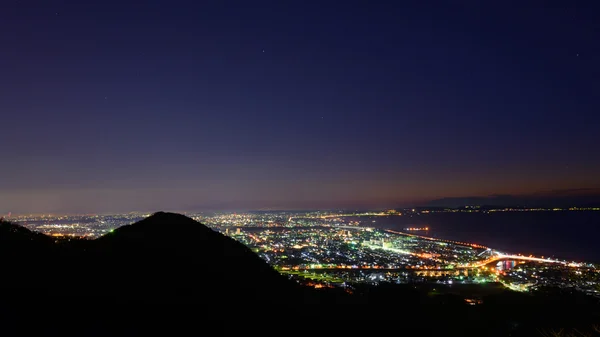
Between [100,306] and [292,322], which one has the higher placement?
[100,306]

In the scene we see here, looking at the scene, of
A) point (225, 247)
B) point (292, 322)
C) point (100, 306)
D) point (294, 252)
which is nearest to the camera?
point (100, 306)

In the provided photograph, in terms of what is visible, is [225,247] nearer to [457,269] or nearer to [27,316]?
[27,316]

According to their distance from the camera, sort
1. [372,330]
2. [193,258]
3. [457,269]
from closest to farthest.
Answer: [193,258], [372,330], [457,269]

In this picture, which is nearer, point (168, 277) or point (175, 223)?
point (168, 277)

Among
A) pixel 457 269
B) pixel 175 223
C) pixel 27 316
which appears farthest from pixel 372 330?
pixel 457 269

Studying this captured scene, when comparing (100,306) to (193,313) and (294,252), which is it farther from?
(294,252)

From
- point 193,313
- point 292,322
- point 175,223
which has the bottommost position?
point 292,322

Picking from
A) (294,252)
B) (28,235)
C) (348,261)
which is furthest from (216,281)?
(294,252)
